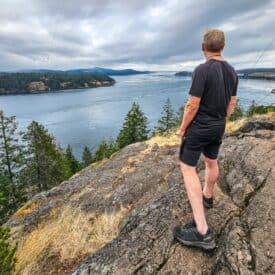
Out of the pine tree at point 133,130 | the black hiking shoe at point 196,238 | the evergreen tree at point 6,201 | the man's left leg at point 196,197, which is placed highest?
the man's left leg at point 196,197

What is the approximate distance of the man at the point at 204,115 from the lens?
408 cm

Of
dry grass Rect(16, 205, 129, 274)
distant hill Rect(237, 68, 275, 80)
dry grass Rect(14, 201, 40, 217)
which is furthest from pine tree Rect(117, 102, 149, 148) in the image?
dry grass Rect(16, 205, 129, 274)

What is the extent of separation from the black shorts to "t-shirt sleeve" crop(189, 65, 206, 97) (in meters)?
0.45

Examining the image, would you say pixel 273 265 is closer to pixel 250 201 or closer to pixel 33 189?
pixel 250 201

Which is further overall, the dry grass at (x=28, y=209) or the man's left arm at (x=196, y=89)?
the dry grass at (x=28, y=209)

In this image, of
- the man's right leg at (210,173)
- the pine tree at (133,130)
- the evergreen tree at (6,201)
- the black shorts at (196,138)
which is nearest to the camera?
the black shorts at (196,138)

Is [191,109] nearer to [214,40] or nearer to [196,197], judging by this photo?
[214,40]

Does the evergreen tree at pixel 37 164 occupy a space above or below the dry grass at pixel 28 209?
below

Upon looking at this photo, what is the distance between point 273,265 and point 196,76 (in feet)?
8.89

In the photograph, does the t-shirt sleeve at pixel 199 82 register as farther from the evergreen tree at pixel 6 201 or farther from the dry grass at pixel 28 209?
the evergreen tree at pixel 6 201

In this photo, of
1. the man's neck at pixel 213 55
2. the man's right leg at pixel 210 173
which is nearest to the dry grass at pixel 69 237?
the man's right leg at pixel 210 173

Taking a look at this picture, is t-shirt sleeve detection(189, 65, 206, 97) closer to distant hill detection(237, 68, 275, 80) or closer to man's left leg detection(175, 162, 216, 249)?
man's left leg detection(175, 162, 216, 249)

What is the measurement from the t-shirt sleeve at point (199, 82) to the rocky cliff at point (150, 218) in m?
2.25

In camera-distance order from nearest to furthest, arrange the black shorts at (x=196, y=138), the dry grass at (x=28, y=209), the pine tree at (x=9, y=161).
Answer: the black shorts at (x=196, y=138)
the dry grass at (x=28, y=209)
the pine tree at (x=9, y=161)
